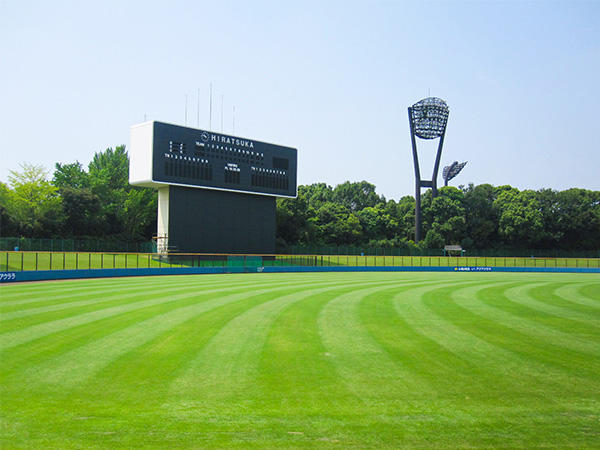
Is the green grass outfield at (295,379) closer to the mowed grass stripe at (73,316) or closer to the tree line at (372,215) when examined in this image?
the mowed grass stripe at (73,316)

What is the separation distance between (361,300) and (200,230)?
29.5 metres

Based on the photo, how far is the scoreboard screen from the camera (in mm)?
42062

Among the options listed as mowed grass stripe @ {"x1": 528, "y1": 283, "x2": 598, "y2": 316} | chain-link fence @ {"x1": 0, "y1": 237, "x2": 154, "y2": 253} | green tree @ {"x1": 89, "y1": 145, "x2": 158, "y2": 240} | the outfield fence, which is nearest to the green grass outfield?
mowed grass stripe @ {"x1": 528, "y1": 283, "x2": 598, "y2": 316}

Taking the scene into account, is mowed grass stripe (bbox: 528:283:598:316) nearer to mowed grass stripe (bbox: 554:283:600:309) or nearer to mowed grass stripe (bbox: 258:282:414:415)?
mowed grass stripe (bbox: 554:283:600:309)

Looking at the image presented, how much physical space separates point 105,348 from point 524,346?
29.5ft

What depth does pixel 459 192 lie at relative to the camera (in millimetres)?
96750

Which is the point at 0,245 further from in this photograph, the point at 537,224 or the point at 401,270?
the point at 537,224

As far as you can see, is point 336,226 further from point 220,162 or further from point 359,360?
point 359,360

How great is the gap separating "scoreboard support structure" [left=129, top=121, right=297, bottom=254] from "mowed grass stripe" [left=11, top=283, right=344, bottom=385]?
92.8 ft

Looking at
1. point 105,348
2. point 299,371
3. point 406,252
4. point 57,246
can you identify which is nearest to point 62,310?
point 105,348

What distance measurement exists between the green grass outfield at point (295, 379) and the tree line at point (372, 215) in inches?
2008

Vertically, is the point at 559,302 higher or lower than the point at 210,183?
lower

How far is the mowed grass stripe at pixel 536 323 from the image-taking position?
10.8 meters

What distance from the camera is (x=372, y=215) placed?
9331 cm
